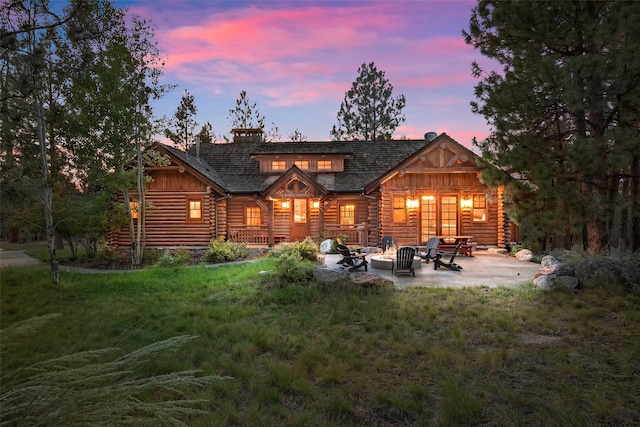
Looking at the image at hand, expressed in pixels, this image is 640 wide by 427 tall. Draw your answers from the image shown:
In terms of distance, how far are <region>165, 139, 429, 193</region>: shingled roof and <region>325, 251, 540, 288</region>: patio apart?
7967 mm

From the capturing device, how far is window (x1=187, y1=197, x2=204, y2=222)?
19.8 meters

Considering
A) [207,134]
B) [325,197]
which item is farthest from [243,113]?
[325,197]

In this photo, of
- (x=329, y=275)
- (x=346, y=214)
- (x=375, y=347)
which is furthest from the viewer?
(x=346, y=214)

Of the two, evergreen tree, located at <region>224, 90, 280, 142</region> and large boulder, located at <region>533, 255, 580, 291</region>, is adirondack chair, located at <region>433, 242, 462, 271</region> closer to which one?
large boulder, located at <region>533, 255, 580, 291</region>

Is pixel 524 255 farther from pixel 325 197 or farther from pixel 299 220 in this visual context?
pixel 299 220

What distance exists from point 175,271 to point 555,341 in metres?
11.4

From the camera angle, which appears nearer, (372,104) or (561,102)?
(561,102)

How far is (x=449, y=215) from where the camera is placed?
1831 cm

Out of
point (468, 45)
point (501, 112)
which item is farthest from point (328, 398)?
point (468, 45)

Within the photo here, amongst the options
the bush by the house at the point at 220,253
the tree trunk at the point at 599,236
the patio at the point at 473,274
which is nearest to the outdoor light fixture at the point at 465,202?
the patio at the point at 473,274

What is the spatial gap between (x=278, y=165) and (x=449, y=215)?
1088 cm

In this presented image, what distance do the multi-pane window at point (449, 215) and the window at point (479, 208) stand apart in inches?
40.4

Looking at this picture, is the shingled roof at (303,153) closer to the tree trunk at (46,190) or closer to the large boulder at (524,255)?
the large boulder at (524,255)

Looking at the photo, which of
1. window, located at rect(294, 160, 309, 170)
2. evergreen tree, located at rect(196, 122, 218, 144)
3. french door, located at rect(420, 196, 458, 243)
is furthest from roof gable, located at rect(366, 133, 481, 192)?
evergreen tree, located at rect(196, 122, 218, 144)
